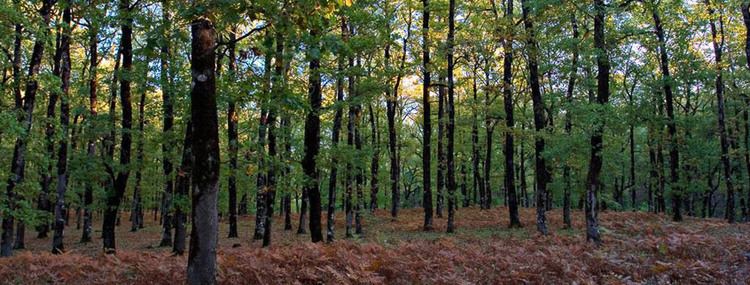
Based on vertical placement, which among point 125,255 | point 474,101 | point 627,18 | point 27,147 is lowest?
point 125,255

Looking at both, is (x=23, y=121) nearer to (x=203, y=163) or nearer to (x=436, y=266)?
(x=203, y=163)

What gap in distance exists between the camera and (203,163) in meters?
6.74

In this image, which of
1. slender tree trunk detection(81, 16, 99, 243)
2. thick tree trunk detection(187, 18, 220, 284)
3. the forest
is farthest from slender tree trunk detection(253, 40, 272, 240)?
slender tree trunk detection(81, 16, 99, 243)

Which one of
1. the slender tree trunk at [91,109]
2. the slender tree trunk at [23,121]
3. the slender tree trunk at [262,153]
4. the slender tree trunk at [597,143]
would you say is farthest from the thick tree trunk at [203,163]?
the slender tree trunk at [597,143]

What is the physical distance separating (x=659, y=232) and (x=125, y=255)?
1740cm

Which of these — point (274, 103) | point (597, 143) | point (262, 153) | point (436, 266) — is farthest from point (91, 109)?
point (597, 143)

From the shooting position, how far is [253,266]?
901cm

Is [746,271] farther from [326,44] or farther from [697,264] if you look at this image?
[326,44]

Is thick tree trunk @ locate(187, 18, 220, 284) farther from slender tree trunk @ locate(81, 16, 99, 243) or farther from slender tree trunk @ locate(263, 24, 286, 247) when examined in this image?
slender tree trunk @ locate(81, 16, 99, 243)

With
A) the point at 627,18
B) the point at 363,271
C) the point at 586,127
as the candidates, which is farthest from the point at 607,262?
the point at 627,18

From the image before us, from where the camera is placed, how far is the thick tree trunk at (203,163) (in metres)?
6.71

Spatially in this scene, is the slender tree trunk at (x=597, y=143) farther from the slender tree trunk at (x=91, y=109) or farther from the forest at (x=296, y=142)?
the slender tree trunk at (x=91, y=109)

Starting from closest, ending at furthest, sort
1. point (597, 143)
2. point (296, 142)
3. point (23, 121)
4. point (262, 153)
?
point (597, 143), point (23, 121), point (262, 153), point (296, 142)

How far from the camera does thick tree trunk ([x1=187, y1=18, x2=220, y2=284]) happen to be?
Answer: 264 inches
